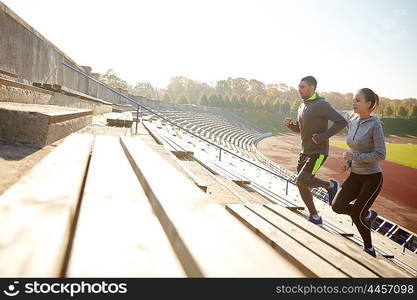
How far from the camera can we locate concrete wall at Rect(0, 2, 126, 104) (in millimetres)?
3682

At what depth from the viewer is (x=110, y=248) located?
643 millimetres

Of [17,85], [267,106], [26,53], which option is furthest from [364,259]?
[267,106]

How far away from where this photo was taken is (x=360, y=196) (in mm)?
2666

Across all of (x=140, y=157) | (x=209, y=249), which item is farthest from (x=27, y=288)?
(x=140, y=157)

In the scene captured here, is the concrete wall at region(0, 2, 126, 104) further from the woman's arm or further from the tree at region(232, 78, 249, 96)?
the tree at region(232, 78, 249, 96)

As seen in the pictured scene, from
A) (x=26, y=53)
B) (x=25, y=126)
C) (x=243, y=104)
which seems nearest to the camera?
(x=25, y=126)

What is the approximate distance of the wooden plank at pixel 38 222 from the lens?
52 cm

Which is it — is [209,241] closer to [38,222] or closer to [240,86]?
[38,222]

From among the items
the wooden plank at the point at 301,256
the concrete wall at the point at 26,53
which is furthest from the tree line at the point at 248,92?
the wooden plank at the point at 301,256

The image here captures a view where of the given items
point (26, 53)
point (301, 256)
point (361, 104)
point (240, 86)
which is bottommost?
point (301, 256)

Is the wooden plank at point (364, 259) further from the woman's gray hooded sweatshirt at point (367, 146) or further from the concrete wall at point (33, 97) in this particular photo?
the concrete wall at point (33, 97)

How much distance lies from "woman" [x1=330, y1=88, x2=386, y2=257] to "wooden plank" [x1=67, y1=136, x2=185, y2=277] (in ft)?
8.18

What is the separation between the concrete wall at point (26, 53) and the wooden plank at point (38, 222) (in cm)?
375

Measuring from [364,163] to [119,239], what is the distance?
2768 mm
